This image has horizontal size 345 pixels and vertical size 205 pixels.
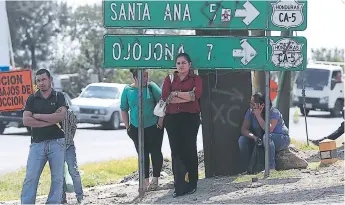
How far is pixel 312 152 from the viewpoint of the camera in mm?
13961

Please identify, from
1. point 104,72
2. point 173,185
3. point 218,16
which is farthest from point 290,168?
point 104,72

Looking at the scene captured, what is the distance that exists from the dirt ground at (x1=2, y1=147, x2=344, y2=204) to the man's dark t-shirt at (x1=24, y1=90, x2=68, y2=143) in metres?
1.73

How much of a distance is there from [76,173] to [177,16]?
2.46 metres

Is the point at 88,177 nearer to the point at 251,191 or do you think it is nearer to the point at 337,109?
the point at 251,191

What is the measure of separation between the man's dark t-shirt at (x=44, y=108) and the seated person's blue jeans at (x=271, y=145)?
123 inches

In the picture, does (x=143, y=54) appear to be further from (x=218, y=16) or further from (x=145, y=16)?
(x=218, y=16)

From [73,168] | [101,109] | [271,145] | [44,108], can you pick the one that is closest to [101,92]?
[101,109]

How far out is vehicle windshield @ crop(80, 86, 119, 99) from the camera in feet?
95.2

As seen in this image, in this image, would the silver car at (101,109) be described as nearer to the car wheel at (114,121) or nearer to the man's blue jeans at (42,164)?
the car wheel at (114,121)

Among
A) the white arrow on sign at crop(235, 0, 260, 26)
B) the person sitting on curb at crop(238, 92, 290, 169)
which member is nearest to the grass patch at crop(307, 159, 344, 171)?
the person sitting on curb at crop(238, 92, 290, 169)

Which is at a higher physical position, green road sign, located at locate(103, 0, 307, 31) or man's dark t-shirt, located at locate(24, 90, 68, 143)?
green road sign, located at locate(103, 0, 307, 31)

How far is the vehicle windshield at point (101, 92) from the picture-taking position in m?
29.0

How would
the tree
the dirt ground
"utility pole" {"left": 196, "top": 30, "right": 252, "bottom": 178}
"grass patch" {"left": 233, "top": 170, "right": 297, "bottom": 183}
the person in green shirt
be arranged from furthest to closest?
the tree → "utility pole" {"left": 196, "top": 30, "right": 252, "bottom": 178} → "grass patch" {"left": 233, "top": 170, "right": 297, "bottom": 183} → the person in green shirt → the dirt ground

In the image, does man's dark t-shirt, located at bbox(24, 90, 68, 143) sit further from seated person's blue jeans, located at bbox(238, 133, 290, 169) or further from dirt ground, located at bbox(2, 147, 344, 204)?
seated person's blue jeans, located at bbox(238, 133, 290, 169)
